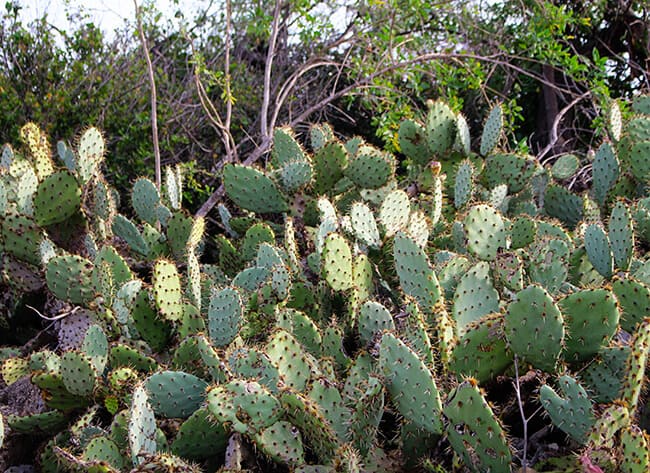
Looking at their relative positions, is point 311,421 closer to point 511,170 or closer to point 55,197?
point 55,197

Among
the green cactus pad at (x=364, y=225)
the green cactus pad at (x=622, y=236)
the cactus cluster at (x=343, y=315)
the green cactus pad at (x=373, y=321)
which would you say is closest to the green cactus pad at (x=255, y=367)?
the cactus cluster at (x=343, y=315)

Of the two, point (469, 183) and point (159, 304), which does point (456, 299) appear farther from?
point (469, 183)

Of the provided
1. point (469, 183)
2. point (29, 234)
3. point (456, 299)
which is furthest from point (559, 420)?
point (29, 234)

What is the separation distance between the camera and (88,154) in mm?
3117

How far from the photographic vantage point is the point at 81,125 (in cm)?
592

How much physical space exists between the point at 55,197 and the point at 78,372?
3.38 ft

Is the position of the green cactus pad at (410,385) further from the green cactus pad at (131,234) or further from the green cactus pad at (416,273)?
the green cactus pad at (131,234)

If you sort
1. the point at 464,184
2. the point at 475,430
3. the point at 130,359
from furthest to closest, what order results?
the point at 464,184
the point at 130,359
the point at 475,430

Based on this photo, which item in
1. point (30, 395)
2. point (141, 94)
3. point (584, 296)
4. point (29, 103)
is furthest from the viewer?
point (141, 94)

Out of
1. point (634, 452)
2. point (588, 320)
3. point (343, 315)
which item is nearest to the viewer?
point (634, 452)

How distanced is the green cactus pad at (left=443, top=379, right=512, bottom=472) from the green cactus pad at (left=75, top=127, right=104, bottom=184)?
2032 mm

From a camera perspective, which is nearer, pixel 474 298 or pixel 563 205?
pixel 474 298

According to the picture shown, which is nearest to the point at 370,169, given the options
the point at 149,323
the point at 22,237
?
the point at 149,323

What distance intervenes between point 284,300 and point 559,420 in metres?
1.08
